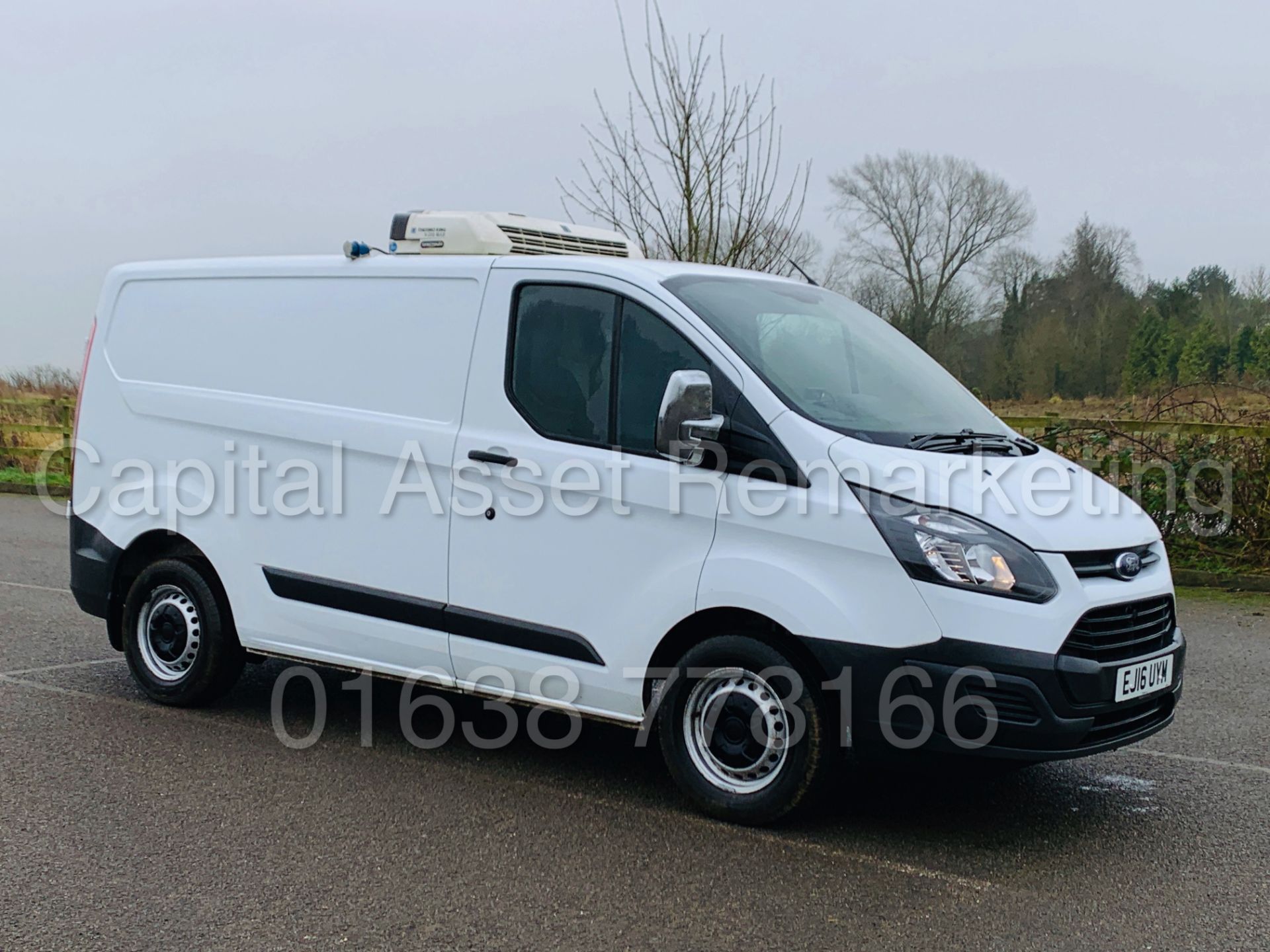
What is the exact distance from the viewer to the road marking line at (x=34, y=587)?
9.85 m

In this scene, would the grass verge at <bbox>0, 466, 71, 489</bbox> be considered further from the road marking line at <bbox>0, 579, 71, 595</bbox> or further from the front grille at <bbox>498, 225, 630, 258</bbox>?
the front grille at <bbox>498, 225, 630, 258</bbox>

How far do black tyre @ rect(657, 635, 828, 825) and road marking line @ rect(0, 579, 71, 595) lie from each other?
657 cm

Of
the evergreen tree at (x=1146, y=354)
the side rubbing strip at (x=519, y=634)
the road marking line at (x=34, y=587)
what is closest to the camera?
the side rubbing strip at (x=519, y=634)

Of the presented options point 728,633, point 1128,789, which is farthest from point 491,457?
point 1128,789

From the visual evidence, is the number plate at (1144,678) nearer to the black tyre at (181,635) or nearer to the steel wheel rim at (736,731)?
the steel wheel rim at (736,731)

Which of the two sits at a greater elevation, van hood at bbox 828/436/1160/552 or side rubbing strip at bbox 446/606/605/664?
van hood at bbox 828/436/1160/552

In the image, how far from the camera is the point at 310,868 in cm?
428

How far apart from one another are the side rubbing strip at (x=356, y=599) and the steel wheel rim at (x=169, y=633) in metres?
0.60

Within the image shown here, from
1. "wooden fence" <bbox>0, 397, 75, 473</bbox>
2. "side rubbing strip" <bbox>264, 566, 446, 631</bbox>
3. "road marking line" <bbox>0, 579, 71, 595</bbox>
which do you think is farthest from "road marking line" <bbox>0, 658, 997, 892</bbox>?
"wooden fence" <bbox>0, 397, 75, 473</bbox>

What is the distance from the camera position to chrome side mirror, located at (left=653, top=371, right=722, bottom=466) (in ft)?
15.0

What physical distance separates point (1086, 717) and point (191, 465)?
4147mm

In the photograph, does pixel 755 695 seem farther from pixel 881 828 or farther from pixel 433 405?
pixel 433 405

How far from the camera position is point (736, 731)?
4.75 metres

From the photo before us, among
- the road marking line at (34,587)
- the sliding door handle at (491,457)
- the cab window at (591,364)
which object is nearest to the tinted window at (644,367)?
the cab window at (591,364)
